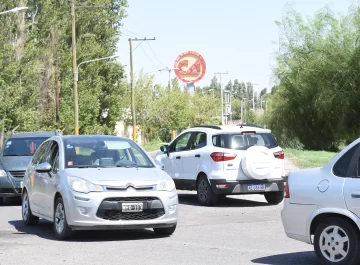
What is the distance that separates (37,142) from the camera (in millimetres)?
20766

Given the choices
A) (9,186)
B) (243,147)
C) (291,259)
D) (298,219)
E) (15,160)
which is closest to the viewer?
(298,219)

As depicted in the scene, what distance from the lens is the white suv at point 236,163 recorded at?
58.9 feet

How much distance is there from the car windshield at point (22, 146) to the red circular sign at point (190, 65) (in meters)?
85.3

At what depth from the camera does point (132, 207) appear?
39.5 feet

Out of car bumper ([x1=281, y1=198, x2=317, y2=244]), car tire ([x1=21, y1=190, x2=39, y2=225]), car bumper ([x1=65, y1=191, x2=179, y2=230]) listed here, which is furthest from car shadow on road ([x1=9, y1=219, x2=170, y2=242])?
car bumper ([x1=281, y1=198, x2=317, y2=244])

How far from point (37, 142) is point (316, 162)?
19.6 meters

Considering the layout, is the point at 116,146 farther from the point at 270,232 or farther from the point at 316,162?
the point at 316,162

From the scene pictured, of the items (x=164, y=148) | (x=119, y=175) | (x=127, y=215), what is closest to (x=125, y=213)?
(x=127, y=215)

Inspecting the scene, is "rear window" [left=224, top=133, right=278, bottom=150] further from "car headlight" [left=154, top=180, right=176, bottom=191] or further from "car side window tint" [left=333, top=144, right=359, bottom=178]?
"car side window tint" [left=333, top=144, right=359, bottom=178]

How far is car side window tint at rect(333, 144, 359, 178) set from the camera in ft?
30.2

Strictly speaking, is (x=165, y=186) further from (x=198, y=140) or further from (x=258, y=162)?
(x=198, y=140)

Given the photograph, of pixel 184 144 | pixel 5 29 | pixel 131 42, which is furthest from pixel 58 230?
pixel 131 42

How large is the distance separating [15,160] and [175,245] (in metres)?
8.85

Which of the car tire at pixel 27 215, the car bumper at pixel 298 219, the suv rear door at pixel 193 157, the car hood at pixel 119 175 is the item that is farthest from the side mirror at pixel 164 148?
the car bumper at pixel 298 219
